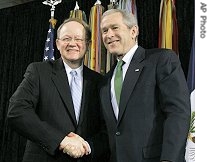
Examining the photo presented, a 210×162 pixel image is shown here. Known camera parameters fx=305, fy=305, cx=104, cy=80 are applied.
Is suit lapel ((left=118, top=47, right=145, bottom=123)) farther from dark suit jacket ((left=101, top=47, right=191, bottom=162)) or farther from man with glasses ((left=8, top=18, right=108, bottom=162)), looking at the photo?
man with glasses ((left=8, top=18, right=108, bottom=162))

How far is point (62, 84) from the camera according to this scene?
1.63 metres

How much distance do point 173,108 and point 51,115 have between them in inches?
24.3

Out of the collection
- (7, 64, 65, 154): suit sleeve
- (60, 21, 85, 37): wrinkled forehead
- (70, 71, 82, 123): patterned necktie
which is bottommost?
(7, 64, 65, 154): suit sleeve

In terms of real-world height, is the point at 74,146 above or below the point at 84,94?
below

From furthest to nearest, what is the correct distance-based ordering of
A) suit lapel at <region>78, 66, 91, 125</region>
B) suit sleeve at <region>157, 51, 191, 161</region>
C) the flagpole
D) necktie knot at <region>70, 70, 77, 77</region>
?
the flagpole < necktie knot at <region>70, 70, 77, 77</region> < suit lapel at <region>78, 66, 91, 125</region> < suit sleeve at <region>157, 51, 191, 161</region>

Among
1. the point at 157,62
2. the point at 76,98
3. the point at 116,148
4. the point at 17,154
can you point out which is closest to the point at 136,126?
the point at 116,148

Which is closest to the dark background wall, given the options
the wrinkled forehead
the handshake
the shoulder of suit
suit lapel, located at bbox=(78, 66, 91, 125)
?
the wrinkled forehead

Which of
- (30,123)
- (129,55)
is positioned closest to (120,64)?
(129,55)

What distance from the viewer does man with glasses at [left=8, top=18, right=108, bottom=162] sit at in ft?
4.71

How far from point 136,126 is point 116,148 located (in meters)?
0.15

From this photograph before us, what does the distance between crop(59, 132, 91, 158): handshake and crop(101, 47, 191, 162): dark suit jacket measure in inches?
5.5

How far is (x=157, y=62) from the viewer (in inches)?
56.3

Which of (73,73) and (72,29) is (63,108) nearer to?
(73,73)

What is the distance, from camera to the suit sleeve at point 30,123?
4.65ft
